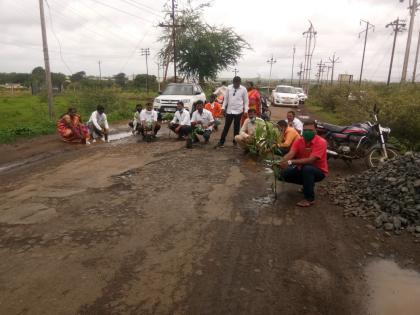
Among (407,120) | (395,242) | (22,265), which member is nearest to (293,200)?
(395,242)

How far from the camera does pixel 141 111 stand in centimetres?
1185

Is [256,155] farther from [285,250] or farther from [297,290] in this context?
[297,290]

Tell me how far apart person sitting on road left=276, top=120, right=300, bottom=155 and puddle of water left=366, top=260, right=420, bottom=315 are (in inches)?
151

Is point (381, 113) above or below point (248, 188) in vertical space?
above

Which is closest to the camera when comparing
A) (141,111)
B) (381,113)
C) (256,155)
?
(256,155)

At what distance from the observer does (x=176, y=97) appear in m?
15.4

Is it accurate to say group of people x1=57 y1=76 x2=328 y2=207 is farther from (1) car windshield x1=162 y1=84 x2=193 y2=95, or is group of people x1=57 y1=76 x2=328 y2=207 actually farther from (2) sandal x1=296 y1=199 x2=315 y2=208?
(1) car windshield x1=162 y1=84 x2=193 y2=95

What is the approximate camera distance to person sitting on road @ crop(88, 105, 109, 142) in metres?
11.2

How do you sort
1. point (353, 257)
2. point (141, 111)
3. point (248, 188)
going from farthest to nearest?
point (141, 111) → point (248, 188) → point (353, 257)

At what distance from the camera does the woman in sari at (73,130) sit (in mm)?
10984

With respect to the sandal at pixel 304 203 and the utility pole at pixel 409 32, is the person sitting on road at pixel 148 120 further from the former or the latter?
the utility pole at pixel 409 32

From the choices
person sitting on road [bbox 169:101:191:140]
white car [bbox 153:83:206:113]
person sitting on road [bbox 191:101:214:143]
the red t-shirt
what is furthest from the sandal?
white car [bbox 153:83:206:113]

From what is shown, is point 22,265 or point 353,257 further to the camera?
point 353,257

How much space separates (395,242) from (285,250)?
4.98 ft
